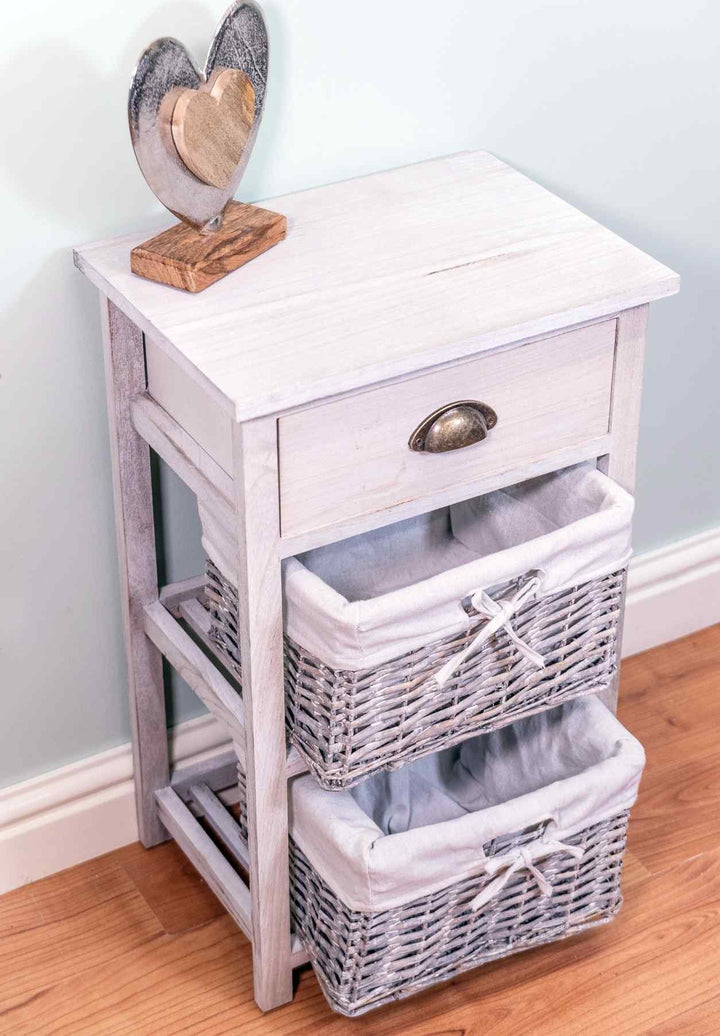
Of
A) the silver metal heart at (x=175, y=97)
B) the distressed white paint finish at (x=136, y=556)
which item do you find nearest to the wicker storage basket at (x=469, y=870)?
the distressed white paint finish at (x=136, y=556)

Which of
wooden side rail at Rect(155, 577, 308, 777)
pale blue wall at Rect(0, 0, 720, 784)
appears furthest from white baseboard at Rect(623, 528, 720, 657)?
wooden side rail at Rect(155, 577, 308, 777)

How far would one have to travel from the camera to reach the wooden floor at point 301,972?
4.92 feet

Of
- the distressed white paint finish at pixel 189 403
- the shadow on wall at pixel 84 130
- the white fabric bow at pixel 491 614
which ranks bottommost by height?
the white fabric bow at pixel 491 614

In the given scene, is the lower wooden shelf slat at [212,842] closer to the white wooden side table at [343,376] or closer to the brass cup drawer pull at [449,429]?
the white wooden side table at [343,376]

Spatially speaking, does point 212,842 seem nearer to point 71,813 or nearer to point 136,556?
point 71,813

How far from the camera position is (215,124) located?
4.12 feet

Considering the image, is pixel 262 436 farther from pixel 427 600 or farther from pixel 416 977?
pixel 416 977

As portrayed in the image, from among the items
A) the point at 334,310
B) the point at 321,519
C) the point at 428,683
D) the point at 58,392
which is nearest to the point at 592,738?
the point at 428,683

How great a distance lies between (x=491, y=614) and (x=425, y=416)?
188 millimetres

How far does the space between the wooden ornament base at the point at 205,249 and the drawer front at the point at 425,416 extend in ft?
0.63

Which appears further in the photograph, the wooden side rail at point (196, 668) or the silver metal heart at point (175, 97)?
the wooden side rail at point (196, 668)

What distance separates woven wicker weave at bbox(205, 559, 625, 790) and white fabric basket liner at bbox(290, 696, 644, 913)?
7 cm

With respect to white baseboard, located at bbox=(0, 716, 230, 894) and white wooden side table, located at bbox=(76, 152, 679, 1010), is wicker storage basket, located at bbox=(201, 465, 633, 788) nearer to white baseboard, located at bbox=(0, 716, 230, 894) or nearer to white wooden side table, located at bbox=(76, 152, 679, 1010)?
white wooden side table, located at bbox=(76, 152, 679, 1010)

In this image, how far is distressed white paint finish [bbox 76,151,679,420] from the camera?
119cm
